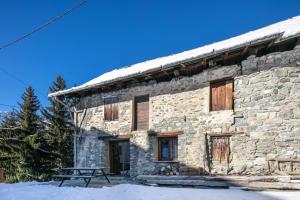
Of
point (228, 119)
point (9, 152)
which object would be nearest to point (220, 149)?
point (228, 119)

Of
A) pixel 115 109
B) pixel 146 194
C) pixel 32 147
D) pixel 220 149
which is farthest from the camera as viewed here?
pixel 32 147

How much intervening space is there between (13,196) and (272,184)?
705cm

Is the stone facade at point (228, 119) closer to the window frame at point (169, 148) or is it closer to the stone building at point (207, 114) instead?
the stone building at point (207, 114)

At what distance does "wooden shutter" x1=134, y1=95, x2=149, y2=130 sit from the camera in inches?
505

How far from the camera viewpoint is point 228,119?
34.1 feet

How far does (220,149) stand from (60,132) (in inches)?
529

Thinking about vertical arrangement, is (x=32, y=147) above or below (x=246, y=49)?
below

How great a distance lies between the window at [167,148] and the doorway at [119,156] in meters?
2.19

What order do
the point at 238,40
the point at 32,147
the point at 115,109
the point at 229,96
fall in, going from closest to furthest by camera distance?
1. the point at 229,96
2. the point at 238,40
3. the point at 115,109
4. the point at 32,147

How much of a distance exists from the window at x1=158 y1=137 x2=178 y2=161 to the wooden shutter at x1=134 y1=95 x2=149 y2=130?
1.03 metres

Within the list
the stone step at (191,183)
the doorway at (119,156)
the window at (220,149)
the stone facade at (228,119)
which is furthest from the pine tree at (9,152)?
the window at (220,149)

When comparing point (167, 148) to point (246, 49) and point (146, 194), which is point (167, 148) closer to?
point (146, 194)

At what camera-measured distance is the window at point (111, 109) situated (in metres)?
13.7

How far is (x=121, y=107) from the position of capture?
1354 centimetres
